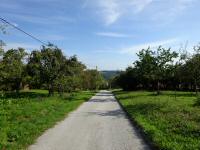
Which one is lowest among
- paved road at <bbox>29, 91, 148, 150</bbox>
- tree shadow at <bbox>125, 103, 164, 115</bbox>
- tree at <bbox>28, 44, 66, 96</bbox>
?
paved road at <bbox>29, 91, 148, 150</bbox>

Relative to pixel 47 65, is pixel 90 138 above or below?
below

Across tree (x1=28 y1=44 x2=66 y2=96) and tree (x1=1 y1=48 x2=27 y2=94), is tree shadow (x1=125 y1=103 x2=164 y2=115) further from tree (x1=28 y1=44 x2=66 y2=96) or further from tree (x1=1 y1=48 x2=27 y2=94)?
tree (x1=1 y1=48 x2=27 y2=94)

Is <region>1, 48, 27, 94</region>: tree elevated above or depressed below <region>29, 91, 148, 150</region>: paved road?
above

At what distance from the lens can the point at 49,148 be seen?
1028cm

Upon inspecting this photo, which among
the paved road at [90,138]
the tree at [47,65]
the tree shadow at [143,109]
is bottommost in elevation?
the paved road at [90,138]

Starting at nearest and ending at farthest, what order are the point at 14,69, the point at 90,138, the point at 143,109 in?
the point at 90,138 → the point at 143,109 → the point at 14,69

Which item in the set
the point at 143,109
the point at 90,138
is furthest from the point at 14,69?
the point at 90,138

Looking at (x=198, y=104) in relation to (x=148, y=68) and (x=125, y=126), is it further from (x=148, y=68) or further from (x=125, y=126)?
(x=148, y=68)

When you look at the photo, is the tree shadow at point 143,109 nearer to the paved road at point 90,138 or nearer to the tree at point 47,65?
the paved road at point 90,138

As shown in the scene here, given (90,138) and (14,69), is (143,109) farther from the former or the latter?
(14,69)

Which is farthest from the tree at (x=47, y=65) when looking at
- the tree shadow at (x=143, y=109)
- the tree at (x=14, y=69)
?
the tree shadow at (x=143, y=109)

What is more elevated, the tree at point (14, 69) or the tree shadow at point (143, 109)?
the tree at point (14, 69)

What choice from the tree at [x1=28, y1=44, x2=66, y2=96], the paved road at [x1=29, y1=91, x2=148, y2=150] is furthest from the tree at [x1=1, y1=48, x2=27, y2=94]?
the paved road at [x1=29, y1=91, x2=148, y2=150]

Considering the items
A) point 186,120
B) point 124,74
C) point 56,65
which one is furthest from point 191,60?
point 124,74
